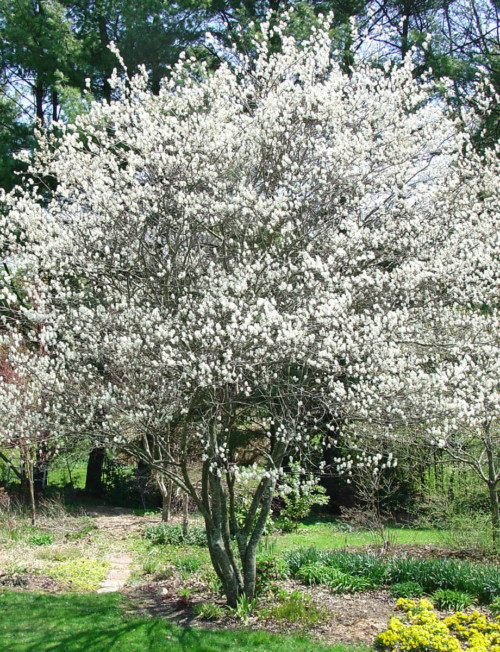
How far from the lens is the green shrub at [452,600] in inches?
247

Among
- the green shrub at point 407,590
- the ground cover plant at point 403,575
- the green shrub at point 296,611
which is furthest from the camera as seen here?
the green shrub at point 407,590

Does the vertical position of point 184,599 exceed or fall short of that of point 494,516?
it falls short

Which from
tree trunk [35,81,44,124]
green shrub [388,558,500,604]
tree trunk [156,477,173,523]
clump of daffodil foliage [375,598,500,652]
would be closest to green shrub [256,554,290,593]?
green shrub [388,558,500,604]

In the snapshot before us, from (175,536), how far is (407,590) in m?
4.89

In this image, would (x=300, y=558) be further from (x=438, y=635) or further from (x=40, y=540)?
(x=40, y=540)

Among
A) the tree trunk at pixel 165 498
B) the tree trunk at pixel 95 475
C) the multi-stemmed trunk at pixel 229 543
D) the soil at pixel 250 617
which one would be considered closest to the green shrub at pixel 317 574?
the soil at pixel 250 617

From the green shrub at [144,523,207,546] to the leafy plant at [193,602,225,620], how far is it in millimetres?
3650

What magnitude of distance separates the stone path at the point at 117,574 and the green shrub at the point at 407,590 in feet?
12.2

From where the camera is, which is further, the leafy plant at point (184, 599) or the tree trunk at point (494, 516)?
the tree trunk at point (494, 516)

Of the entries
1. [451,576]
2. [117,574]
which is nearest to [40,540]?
[117,574]

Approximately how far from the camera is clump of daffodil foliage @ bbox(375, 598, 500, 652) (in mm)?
4863

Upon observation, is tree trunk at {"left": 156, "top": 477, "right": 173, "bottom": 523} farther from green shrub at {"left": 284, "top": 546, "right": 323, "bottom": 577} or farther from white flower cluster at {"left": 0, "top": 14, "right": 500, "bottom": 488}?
white flower cluster at {"left": 0, "top": 14, "right": 500, "bottom": 488}

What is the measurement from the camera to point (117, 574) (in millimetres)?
8531

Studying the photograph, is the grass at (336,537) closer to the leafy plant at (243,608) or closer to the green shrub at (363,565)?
the green shrub at (363,565)
